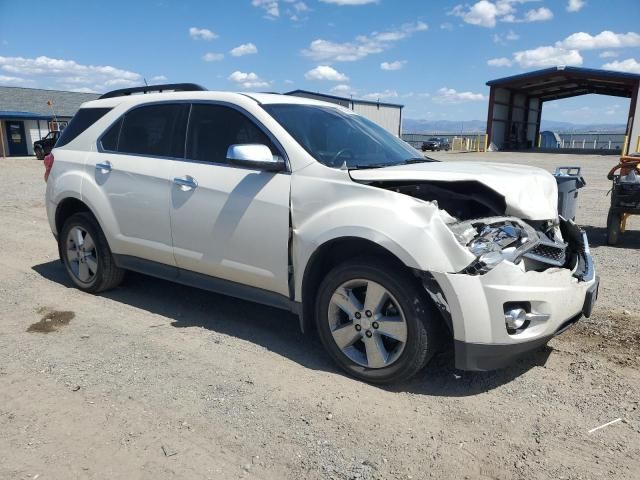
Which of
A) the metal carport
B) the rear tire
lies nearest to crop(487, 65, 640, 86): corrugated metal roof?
the metal carport

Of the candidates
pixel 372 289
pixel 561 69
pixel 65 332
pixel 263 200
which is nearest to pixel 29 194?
pixel 65 332

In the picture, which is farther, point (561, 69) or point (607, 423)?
point (561, 69)

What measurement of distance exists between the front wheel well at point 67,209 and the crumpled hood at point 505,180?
308cm

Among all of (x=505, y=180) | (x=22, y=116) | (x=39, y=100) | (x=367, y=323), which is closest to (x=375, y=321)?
(x=367, y=323)

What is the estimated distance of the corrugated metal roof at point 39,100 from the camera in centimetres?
3966

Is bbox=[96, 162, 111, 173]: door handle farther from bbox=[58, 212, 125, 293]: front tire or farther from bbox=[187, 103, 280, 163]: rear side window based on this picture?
bbox=[187, 103, 280, 163]: rear side window

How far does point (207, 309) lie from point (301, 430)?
2.17 metres

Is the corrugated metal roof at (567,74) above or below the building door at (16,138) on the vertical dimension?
above

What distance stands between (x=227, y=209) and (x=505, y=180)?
1.96 m

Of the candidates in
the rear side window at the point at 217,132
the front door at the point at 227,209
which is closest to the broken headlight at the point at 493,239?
the front door at the point at 227,209

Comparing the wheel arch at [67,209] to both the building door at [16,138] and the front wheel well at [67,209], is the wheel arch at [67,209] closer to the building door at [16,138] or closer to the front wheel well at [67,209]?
the front wheel well at [67,209]

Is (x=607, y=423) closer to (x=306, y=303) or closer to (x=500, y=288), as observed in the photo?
(x=500, y=288)

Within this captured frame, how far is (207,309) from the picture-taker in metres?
4.83

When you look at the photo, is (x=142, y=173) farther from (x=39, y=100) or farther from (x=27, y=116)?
(x=39, y=100)
